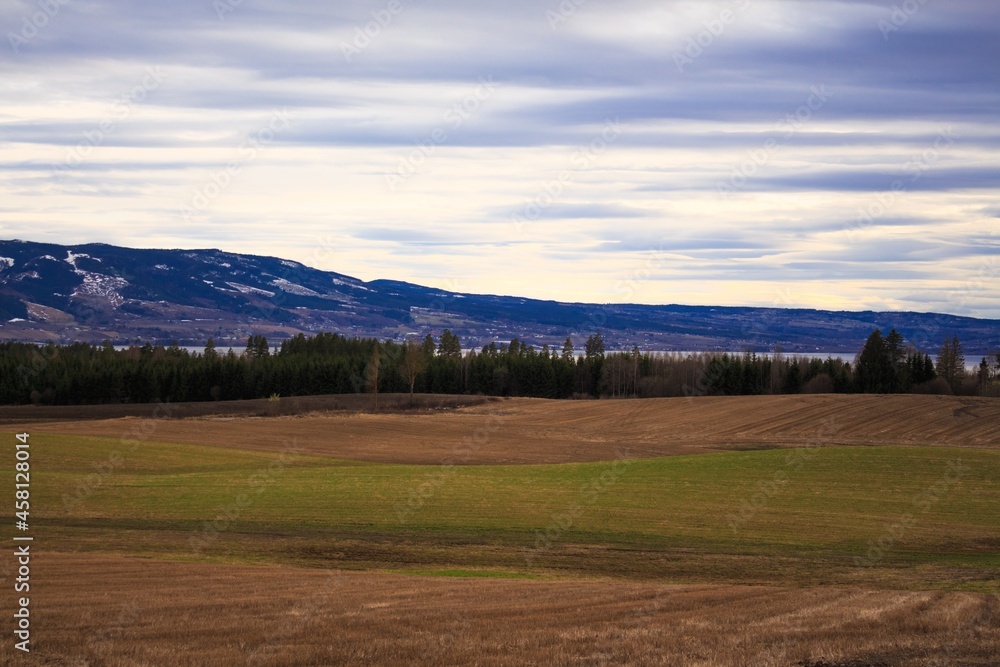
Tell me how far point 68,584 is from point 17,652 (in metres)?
6.25

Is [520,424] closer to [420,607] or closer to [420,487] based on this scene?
[420,487]

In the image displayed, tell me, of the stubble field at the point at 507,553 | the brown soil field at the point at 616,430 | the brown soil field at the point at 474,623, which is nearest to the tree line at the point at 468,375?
the brown soil field at the point at 616,430

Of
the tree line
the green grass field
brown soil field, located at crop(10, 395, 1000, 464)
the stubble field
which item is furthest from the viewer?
the tree line

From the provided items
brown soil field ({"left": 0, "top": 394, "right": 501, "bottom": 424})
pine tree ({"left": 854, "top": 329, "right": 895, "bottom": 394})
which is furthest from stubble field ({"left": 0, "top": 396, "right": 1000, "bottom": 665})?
pine tree ({"left": 854, "top": 329, "right": 895, "bottom": 394})

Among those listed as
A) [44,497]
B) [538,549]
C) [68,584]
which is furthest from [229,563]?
[44,497]

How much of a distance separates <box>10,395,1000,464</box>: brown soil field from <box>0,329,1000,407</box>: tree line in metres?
21.7

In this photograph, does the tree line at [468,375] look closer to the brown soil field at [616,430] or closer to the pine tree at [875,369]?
the pine tree at [875,369]

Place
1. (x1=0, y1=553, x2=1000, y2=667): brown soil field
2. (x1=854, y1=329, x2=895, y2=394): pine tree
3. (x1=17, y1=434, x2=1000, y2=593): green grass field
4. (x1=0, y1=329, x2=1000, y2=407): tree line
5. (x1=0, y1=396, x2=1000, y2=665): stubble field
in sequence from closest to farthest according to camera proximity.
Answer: (x1=0, y1=553, x2=1000, y2=667): brown soil field, (x1=0, y1=396, x2=1000, y2=665): stubble field, (x1=17, y1=434, x2=1000, y2=593): green grass field, (x1=854, y1=329, x2=895, y2=394): pine tree, (x1=0, y1=329, x2=1000, y2=407): tree line

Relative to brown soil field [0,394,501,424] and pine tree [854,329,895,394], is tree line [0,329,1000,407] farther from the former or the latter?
brown soil field [0,394,501,424]

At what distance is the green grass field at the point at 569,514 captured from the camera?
26125 millimetres

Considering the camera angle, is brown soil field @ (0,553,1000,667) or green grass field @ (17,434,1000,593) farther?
green grass field @ (17,434,1000,593)

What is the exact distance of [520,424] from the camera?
271ft

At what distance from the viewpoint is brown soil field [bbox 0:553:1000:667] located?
44.6 ft

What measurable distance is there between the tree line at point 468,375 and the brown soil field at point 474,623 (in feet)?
262
